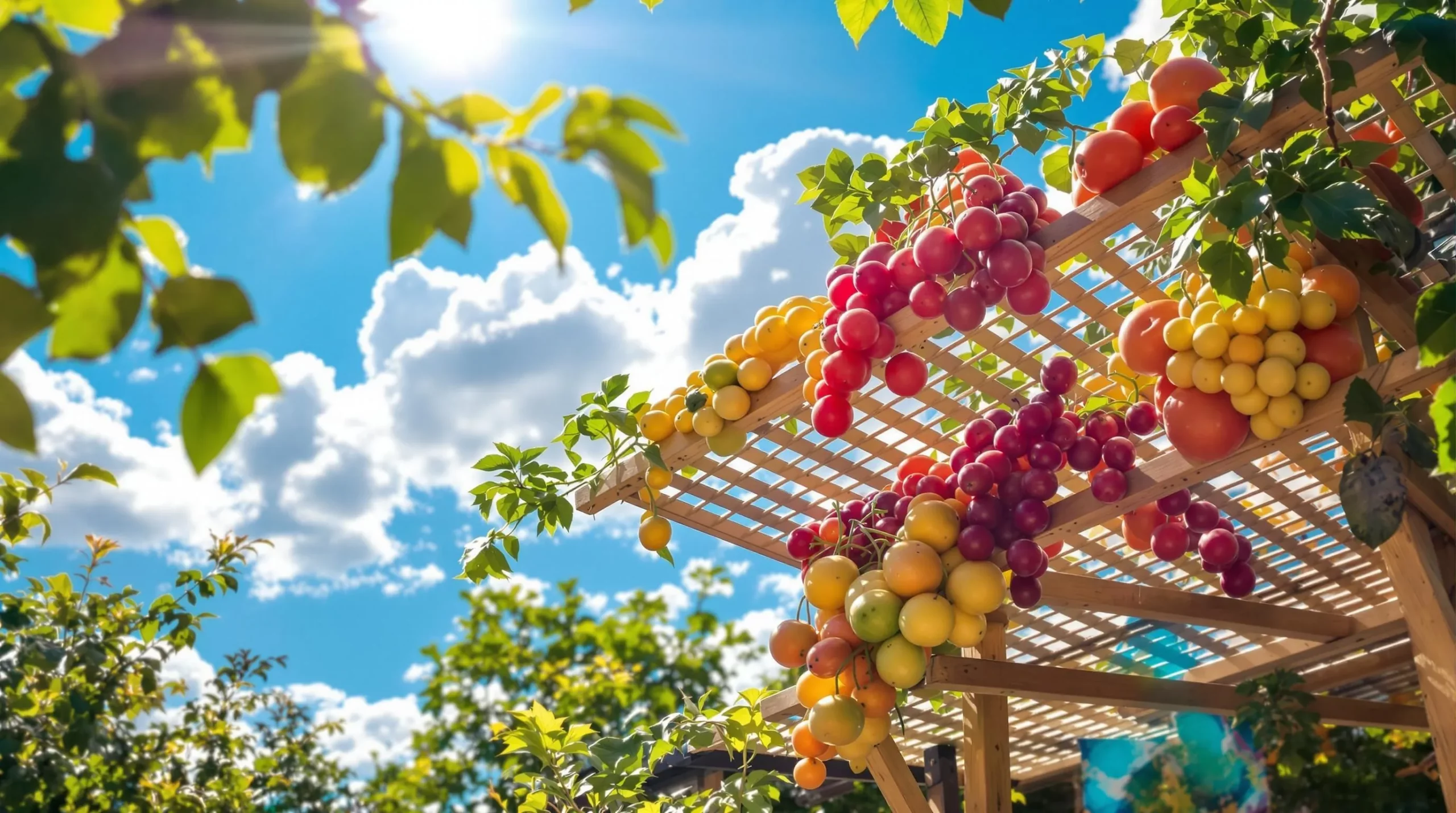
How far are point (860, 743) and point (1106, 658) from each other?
143cm

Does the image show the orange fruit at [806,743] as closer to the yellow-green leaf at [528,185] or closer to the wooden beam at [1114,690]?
the wooden beam at [1114,690]

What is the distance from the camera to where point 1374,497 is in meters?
1.41

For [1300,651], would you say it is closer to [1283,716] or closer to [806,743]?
[1283,716]

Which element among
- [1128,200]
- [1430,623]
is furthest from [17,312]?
[1430,623]

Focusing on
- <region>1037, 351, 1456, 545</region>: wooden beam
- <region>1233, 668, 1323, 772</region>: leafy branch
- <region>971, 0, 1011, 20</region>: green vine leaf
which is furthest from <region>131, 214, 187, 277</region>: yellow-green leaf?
→ <region>1233, 668, 1323, 772</region>: leafy branch

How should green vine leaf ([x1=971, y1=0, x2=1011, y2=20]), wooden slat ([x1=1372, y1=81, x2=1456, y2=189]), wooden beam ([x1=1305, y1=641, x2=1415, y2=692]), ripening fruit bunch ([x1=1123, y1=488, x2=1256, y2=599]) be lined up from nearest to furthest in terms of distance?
green vine leaf ([x1=971, y1=0, x2=1011, y2=20]), wooden slat ([x1=1372, y1=81, x2=1456, y2=189]), ripening fruit bunch ([x1=1123, y1=488, x2=1256, y2=599]), wooden beam ([x1=1305, y1=641, x2=1415, y2=692])

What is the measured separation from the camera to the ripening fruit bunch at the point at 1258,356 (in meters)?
1.64

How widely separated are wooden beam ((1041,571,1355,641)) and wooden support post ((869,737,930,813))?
0.49m

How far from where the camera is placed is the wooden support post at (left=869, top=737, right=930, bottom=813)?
89.0 inches

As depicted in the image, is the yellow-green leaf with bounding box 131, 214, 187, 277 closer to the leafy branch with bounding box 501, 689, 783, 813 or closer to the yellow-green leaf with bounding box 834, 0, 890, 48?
the yellow-green leaf with bounding box 834, 0, 890, 48

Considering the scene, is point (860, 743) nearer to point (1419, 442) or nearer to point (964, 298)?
point (964, 298)

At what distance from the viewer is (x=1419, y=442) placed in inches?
55.0

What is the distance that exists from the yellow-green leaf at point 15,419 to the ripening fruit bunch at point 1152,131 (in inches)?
63.3

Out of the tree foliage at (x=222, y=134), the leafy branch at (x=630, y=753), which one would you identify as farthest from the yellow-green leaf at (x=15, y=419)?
the leafy branch at (x=630, y=753)
